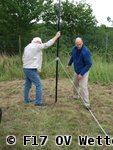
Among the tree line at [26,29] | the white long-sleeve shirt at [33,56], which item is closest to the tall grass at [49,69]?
the tree line at [26,29]

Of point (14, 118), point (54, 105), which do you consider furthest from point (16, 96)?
point (14, 118)

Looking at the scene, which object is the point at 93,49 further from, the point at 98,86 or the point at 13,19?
the point at 98,86

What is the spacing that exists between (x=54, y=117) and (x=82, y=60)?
1.59 metres

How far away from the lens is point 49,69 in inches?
587

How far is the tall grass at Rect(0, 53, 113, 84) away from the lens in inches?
558

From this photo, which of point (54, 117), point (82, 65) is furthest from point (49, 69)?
point (54, 117)

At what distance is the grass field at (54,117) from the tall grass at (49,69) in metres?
1.83

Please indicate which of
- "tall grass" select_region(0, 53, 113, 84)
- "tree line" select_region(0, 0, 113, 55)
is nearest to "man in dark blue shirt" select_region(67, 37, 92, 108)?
"tall grass" select_region(0, 53, 113, 84)

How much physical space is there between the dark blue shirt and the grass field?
2.97ft

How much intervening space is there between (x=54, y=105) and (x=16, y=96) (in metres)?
1.60

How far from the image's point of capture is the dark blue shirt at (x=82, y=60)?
31.9 ft

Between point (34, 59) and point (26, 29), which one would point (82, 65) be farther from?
point (26, 29)

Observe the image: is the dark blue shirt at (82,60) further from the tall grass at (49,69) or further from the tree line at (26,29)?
the tree line at (26,29)

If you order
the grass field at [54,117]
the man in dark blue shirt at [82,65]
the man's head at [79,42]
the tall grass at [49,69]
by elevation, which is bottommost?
the grass field at [54,117]
